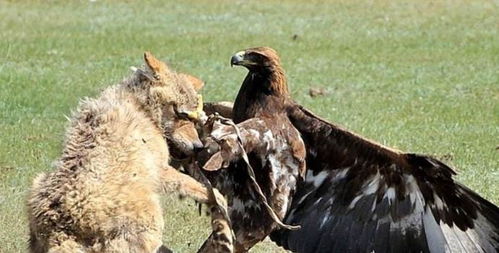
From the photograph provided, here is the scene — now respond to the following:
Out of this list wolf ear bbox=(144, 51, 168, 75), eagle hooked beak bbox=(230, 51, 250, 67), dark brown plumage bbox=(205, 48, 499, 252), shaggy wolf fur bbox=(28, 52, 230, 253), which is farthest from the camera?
dark brown plumage bbox=(205, 48, 499, 252)

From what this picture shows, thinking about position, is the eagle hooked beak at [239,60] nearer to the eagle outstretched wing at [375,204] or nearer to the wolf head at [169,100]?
the eagle outstretched wing at [375,204]

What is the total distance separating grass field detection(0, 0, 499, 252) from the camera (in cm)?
1166

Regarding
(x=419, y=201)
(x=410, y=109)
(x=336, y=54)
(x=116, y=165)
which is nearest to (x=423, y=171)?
(x=419, y=201)

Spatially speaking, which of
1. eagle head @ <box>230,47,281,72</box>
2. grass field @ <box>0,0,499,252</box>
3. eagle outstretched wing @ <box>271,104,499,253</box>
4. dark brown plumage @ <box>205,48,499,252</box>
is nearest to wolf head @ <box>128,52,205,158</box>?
grass field @ <box>0,0,499,252</box>

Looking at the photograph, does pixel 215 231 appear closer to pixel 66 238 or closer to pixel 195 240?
pixel 66 238

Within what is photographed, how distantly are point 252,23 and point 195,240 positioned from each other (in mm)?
15867

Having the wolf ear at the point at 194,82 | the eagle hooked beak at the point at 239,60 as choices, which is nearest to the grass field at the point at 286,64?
the wolf ear at the point at 194,82

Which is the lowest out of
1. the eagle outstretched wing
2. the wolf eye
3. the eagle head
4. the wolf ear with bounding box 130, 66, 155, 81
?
the eagle outstretched wing

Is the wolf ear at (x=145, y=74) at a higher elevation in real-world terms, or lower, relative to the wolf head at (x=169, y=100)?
higher

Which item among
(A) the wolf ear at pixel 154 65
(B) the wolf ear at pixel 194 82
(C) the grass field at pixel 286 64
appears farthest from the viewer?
(C) the grass field at pixel 286 64

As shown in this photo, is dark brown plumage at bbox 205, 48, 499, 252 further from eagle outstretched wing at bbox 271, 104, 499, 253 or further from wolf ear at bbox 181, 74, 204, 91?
wolf ear at bbox 181, 74, 204, 91

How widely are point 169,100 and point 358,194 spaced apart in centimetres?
229

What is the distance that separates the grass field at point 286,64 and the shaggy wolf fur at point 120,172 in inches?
30.3

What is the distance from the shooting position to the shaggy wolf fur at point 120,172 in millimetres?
5941
